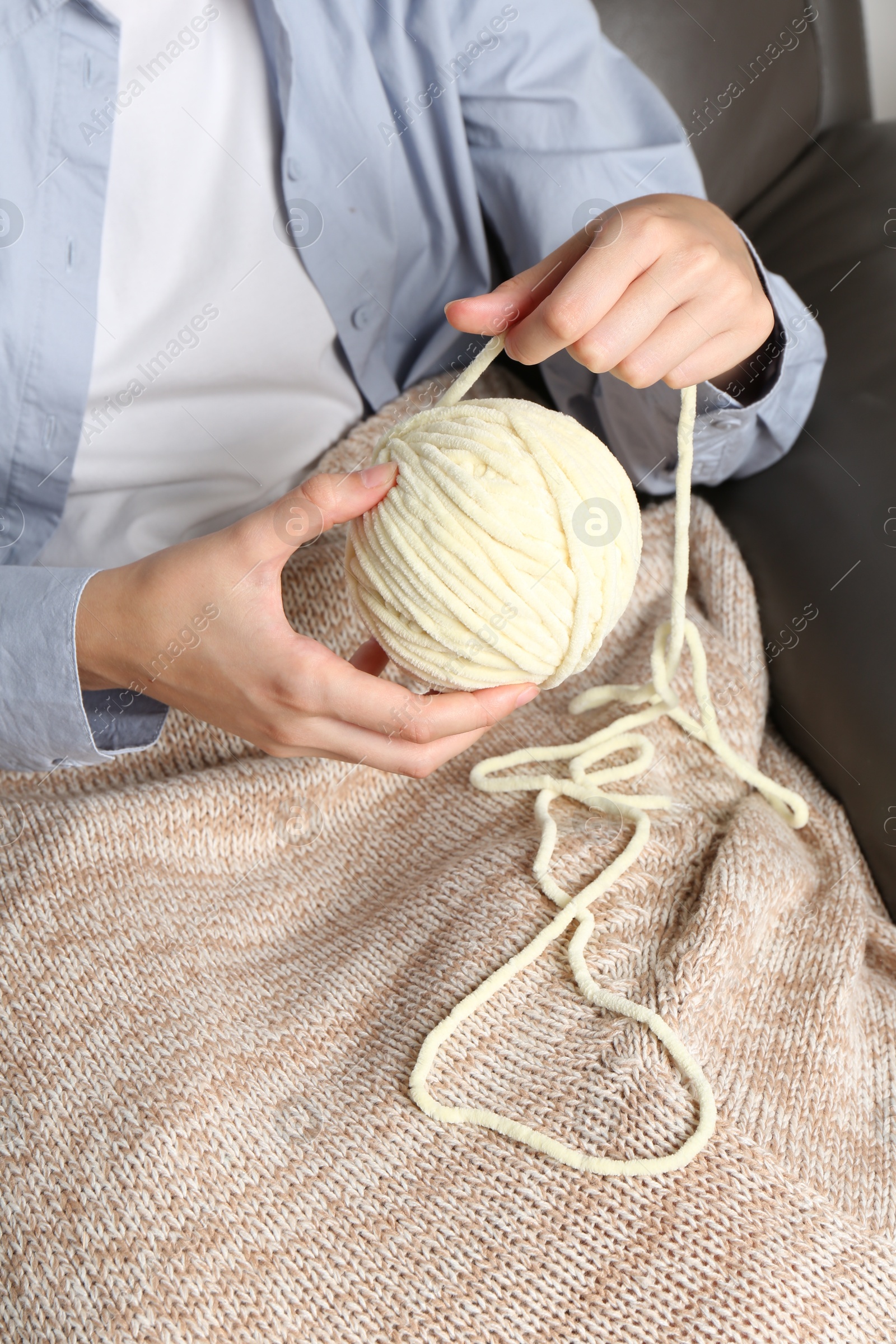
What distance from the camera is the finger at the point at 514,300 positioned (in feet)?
1.67

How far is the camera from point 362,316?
0.75m

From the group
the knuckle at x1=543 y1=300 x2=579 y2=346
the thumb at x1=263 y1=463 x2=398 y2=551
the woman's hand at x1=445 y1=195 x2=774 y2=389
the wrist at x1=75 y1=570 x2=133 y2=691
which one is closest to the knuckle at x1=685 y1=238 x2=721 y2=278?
the woman's hand at x1=445 y1=195 x2=774 y2=389

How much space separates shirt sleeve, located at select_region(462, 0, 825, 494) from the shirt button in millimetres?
136

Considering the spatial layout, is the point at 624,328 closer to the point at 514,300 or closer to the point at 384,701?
the point at 514,300

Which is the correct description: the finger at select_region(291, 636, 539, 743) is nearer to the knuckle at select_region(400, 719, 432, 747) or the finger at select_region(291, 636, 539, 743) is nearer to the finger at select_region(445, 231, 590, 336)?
the knuckle at select_region(400, 719, 432, 747)

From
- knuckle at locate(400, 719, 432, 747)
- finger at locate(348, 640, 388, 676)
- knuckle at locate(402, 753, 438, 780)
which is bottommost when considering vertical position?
knuckle at locate(402, 753, 438, 780)

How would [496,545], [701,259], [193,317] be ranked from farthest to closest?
[193,317], [701,259], [496,545]

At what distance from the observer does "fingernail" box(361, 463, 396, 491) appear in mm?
463

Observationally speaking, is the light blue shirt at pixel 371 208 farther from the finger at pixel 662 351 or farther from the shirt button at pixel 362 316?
the finger at pixel 662 351

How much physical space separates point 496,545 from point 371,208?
41cm

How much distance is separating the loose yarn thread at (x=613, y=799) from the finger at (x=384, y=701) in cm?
10

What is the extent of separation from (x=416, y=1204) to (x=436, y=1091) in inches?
2.1

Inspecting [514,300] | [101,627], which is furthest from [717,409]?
[101,627]

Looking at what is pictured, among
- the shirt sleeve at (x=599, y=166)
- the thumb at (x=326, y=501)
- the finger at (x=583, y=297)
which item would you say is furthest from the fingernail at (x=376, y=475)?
the shirt sleeve at (x=599, y=166)
